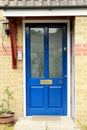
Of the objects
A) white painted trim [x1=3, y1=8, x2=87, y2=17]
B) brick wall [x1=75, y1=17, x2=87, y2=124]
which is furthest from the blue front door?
white painted trim [x1=3, y1=8, x2=87, y2=17]

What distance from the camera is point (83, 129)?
25.6 feet

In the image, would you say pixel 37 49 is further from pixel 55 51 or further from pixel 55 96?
pixel 55 96

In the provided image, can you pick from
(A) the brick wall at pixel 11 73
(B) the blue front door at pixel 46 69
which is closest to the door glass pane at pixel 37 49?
(B) the blue front door at pixel 46 69

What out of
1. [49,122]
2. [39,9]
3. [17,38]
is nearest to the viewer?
[39,9]

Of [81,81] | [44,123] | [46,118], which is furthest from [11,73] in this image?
[81,81]

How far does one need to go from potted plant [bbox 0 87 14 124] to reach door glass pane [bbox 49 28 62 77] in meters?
1.30

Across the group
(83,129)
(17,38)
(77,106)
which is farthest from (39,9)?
(83,129)

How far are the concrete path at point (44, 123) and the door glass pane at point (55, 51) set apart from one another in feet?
4.04

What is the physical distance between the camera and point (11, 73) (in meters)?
9.20

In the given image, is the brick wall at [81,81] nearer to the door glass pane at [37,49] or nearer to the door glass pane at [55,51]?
the door glass pane at [55,51]

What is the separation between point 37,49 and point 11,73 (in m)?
0.98

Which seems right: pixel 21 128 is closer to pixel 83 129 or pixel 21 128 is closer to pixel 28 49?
pixel 83 129

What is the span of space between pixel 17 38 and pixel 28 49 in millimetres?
433

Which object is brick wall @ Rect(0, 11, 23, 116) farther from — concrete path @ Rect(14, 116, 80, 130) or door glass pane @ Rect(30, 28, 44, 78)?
concrete path @ Rect(14, 116, 80, 130)
